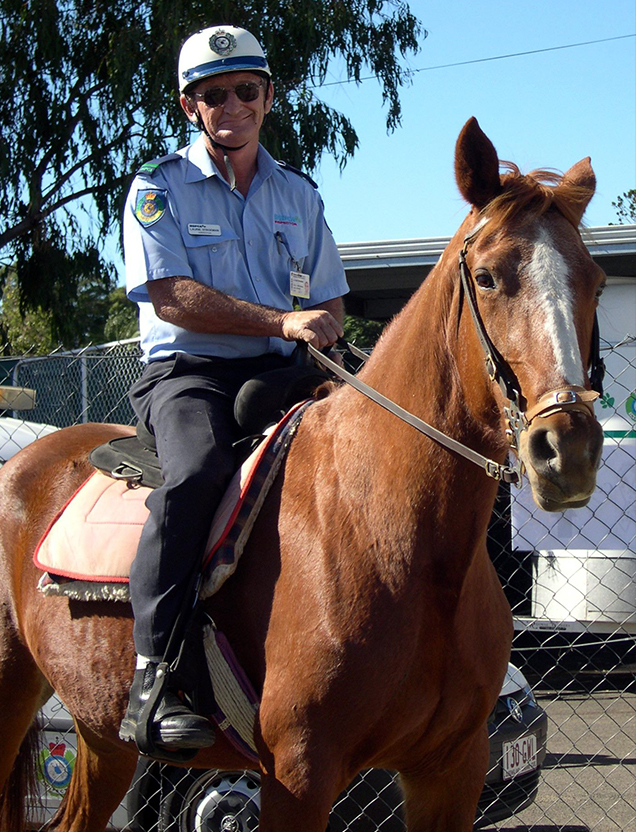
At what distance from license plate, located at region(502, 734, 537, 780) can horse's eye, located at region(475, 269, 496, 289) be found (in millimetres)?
2921

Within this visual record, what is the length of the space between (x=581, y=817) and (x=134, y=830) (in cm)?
272

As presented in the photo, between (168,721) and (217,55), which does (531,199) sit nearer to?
(217,55)

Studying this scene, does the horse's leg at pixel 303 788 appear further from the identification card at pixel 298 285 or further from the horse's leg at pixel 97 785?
the identification card at pixel 298 285

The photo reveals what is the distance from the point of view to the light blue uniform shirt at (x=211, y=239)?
314 cm

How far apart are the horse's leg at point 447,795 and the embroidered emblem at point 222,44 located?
250 centimetres

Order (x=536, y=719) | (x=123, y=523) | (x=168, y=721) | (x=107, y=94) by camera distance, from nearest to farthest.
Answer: (x=168, y=721)
(x=123, y=523)
(x=536, y=719)
(x=107, y=94)

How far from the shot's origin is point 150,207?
3.15m

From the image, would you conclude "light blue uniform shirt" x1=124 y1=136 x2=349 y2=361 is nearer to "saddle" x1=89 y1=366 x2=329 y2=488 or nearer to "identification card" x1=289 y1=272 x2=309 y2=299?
"identification card" x1=289 y1=272 x2=309 y2=299

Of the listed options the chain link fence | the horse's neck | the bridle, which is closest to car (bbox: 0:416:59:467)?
the chain link fence

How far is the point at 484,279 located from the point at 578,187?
1.50ft

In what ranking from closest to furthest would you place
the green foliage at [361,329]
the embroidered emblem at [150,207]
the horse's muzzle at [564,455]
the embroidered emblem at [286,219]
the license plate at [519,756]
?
the horse's muzzle at [564,455], the embroidered emblem at [150,207], the embroidered emblem at [286,219], the license plate at [519,756], the green foliage at [361,329]

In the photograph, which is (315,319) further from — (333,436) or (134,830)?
(134,830)

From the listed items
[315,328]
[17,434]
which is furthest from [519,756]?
[17,434]

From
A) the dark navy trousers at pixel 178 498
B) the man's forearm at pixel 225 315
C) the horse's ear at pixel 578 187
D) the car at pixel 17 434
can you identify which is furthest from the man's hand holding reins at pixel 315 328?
the car at pixel 17 434
